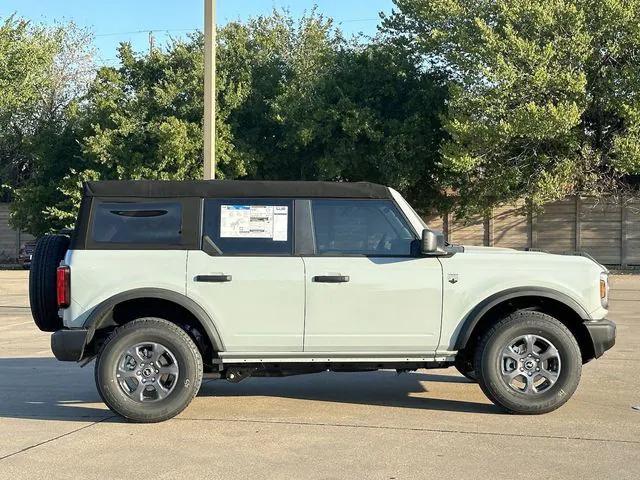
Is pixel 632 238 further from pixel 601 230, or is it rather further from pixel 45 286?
pixel 45 286

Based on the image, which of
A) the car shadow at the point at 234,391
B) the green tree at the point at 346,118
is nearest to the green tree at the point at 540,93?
the green tree at the point at 346,118

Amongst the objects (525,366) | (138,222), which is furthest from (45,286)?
(525,366)

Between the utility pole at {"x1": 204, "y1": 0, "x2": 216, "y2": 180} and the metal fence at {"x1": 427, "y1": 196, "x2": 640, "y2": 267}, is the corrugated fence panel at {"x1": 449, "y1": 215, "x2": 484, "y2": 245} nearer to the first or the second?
the metal fence at {"x1": 427, "y1": 196, "x2": 640, "y2": 267}

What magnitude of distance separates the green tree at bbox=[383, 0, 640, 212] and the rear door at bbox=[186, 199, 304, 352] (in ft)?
50.2

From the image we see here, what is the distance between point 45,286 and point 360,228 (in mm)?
2810

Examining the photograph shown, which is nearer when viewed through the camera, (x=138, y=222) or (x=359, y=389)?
(x=138, y=222)

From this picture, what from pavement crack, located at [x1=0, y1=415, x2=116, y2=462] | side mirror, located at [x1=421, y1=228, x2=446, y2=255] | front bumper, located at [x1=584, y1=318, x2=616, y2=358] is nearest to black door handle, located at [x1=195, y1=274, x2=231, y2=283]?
pavement crack, located at [x1=0, y1=415, x2=116, y2=462]

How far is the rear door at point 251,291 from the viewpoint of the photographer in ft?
21.4

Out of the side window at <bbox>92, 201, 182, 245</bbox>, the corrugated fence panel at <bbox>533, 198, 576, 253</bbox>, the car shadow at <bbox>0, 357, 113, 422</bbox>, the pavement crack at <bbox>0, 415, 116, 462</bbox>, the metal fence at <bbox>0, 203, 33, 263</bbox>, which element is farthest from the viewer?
the metal fence at <bbox>0, 203, 33, 263</bbox>

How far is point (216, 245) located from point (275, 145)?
2066 cm

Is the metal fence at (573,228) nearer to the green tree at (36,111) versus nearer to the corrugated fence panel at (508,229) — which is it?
the corrugated fence panel at (508,229)

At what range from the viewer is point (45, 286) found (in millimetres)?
6770

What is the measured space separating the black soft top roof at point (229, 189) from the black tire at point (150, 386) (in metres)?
1.18

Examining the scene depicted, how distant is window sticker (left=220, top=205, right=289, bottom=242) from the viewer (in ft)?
21.8
